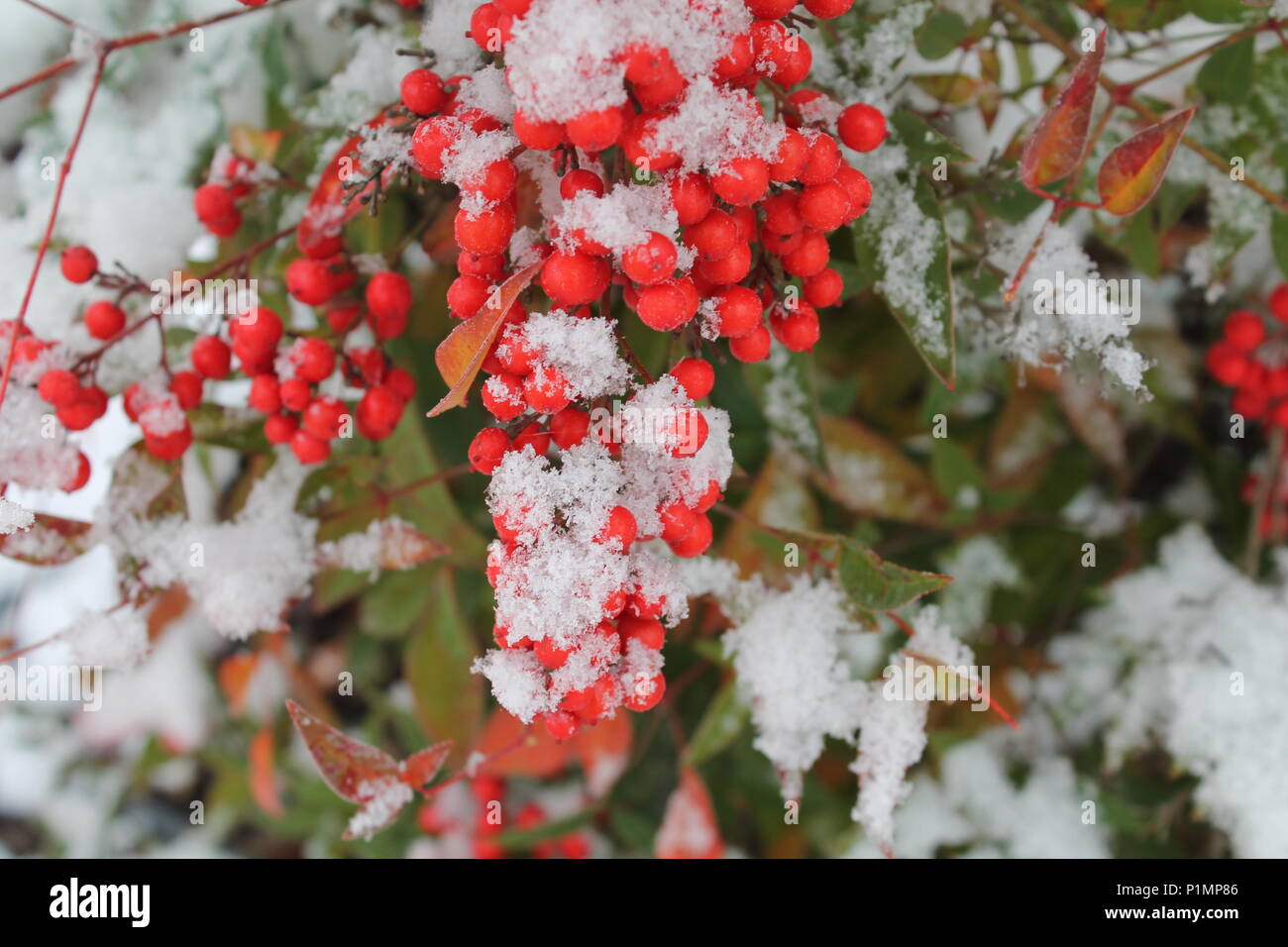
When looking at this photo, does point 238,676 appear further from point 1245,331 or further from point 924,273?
point 1245,331

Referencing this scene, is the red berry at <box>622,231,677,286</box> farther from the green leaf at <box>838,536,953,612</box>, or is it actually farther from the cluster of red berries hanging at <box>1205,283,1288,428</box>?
the cluster of red berries hanging at <box>1205,283,1288,428</box>

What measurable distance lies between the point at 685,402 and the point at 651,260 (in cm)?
9

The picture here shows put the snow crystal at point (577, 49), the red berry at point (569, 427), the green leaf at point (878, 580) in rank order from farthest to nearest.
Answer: the green leaf at point (878, 580) < the red berry at point (569, 427) < the snow crystal at point (577, 49)

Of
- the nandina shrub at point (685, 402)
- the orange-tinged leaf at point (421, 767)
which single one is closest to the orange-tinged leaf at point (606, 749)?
the nandina shrub at point (685, 402)

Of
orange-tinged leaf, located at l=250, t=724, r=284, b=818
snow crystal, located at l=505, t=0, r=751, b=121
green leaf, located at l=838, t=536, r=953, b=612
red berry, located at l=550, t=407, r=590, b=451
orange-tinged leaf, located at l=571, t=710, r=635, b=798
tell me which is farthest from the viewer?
orange-tinged leaf, located at l=250, t=724, r=284, b=818

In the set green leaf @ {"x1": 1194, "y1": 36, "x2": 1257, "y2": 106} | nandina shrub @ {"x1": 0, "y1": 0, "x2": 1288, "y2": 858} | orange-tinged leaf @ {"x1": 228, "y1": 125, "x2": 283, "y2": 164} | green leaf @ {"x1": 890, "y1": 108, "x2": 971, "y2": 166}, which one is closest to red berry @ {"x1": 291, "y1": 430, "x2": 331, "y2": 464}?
nandina shrub @ {"x1": 0, "y1": 0, "x2": 1288, "y2": 858}

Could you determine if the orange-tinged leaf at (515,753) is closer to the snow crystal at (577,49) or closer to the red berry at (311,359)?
the red berry at (311,359)

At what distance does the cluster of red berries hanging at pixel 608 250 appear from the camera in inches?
19.3

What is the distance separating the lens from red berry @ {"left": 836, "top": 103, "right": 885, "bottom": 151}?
0.62 m

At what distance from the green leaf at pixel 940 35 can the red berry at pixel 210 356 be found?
66cm

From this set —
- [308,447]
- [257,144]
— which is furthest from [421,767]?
[257,144]

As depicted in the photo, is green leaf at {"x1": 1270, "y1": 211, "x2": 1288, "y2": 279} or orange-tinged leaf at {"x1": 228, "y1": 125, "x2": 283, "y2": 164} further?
orange-tinged leaf at {"x1": 228, "y1": 125, "x2": 283, "y2": 164}

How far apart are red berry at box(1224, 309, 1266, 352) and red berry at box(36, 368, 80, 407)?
4.21 ft

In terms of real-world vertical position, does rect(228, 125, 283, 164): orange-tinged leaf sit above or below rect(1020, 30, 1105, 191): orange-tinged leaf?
above
